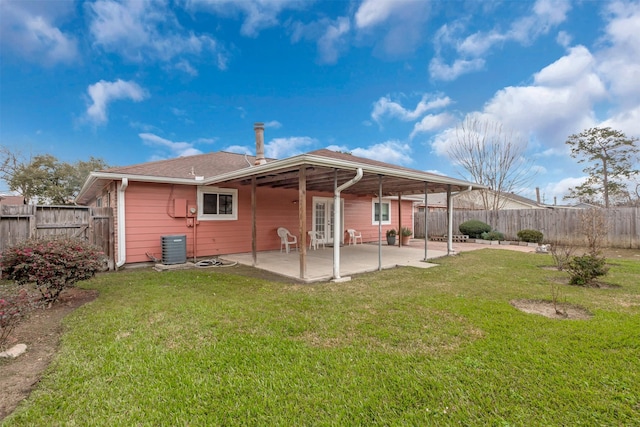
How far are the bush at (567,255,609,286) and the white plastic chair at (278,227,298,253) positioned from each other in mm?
7177

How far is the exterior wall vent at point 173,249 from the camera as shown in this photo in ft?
24.4

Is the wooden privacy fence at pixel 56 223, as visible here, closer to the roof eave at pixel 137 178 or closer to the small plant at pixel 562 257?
the roof eave at pixel 137 178

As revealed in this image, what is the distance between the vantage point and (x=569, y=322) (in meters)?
3.53

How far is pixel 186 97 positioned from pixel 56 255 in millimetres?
11027

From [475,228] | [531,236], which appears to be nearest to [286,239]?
[475,228]

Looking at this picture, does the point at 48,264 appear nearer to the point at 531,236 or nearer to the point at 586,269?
the point at 586,269

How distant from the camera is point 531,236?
40.7 feet

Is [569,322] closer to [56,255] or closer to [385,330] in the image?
[385,330]

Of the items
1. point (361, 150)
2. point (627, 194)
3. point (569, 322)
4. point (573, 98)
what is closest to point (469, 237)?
point (573, 98)

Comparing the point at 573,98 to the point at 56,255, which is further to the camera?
the point at 573,98

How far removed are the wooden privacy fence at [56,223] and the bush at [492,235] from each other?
14.5 metres

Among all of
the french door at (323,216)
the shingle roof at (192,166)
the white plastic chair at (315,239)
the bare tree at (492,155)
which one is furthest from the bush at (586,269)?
the bare tree at (492,155)

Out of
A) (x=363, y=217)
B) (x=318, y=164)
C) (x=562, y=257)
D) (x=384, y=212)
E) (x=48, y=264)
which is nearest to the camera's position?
(x=48, y=264)

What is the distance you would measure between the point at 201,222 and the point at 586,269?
903 centimetres
